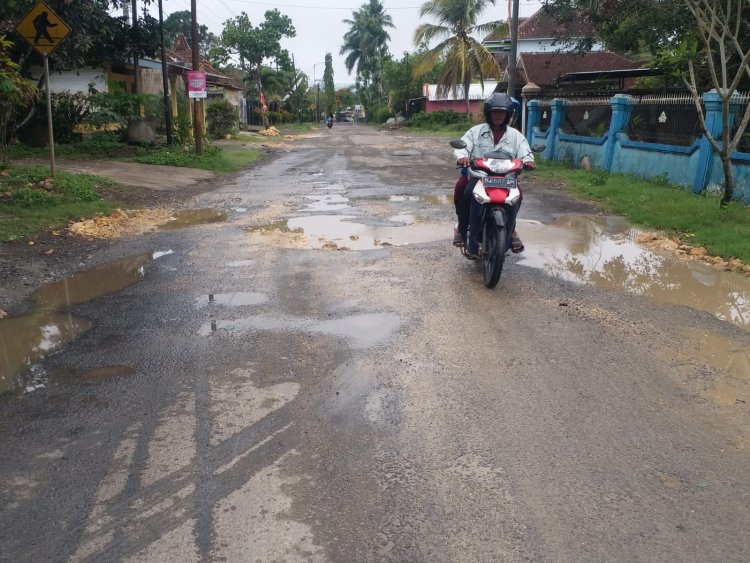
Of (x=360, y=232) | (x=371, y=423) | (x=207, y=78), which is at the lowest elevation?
(x=371, y=423)

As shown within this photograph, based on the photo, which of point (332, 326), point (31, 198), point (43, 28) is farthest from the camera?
point (43, 28)

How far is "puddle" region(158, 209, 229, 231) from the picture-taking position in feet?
32.8

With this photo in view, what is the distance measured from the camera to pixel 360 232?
30.4ft

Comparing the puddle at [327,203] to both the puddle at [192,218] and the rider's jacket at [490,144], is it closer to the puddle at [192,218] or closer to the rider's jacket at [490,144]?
the puddle at [192,218]

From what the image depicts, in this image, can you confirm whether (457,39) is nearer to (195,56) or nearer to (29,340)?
(195,56)

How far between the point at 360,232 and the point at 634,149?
8.49m

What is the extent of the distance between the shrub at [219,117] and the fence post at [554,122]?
1769 centimetres

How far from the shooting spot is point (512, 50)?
75.8 ft

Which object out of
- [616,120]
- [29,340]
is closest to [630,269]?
[29,340]

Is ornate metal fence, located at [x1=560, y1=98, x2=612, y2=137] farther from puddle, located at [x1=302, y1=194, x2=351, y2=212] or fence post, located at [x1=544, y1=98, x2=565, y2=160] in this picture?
puddle, located at [x1=302, y1=194, x2=351, y2=212]

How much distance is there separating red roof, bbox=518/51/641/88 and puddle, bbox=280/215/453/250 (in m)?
26.6

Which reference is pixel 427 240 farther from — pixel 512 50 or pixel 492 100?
pixel 512 50

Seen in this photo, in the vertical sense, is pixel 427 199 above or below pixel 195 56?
below

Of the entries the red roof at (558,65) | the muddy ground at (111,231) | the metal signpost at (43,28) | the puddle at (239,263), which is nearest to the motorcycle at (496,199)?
the puddle at (239,263)
